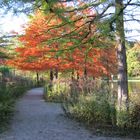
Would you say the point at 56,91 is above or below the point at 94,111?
above

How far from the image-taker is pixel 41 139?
9.44m

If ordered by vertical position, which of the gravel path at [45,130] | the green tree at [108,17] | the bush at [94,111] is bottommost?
the gravel path at [45,130]

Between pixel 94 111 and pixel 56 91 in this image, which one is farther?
pixel 56 91

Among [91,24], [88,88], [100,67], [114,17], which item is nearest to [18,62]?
[100,67]

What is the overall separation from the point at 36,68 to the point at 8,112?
42.6 feet

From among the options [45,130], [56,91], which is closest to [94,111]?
[45,130]

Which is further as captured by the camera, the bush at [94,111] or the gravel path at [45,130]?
the bush at [94,111]

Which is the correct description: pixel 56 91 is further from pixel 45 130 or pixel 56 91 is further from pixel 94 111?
pixel 45 130

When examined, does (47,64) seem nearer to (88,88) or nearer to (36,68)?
(36,68)

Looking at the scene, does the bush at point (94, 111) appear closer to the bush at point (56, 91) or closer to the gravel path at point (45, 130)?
the gravel path at point (45, 130)

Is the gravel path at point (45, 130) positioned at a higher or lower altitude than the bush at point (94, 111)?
lower

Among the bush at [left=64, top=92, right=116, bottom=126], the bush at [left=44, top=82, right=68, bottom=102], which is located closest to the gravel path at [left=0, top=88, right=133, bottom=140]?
the bush at [left=64, top=92, right=116, bottom=126]

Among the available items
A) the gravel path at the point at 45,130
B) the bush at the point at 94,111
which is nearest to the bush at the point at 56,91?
the gravel path at the point at 45,130

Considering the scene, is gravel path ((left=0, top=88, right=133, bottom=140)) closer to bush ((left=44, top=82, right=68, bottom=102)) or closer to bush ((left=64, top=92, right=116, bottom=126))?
bush ((left=64, top=92, right=116, bottom=126))
